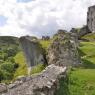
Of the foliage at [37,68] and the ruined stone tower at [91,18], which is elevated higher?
the ruined stone tower at [91,18]

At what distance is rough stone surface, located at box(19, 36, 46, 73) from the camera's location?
64688mm

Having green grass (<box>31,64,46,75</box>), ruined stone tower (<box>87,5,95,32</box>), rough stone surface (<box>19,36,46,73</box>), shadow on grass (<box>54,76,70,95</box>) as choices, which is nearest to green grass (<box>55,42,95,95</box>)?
shadow on grass (<box>54,76,70,95</box>)

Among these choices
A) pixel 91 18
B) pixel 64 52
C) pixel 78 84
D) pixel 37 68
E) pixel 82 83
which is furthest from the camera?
pixel 91 18

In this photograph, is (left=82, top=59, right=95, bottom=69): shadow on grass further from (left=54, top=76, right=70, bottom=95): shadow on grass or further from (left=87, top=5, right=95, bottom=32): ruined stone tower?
(left=87, top=5, right=95, bottom=32): ruined stone tower

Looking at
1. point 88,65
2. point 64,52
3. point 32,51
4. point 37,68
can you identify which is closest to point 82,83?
point 88,65

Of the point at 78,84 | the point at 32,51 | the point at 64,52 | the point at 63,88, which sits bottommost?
the point at 63,88

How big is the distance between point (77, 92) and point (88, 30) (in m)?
135

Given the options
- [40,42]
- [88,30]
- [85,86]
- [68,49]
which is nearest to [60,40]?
[68,49]

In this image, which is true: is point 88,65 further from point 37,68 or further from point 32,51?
point 32,51

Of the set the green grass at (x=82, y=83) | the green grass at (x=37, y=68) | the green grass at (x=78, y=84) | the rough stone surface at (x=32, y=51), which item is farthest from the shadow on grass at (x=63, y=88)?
the rough stone surface at (x=32, y=51)

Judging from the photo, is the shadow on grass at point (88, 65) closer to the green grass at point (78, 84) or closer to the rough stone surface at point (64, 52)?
the rough stone surface at point (64, 52)

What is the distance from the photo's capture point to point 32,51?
6731cm

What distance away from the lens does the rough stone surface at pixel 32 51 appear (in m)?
64.7

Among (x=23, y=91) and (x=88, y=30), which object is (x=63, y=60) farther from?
(x=88, y=30)
